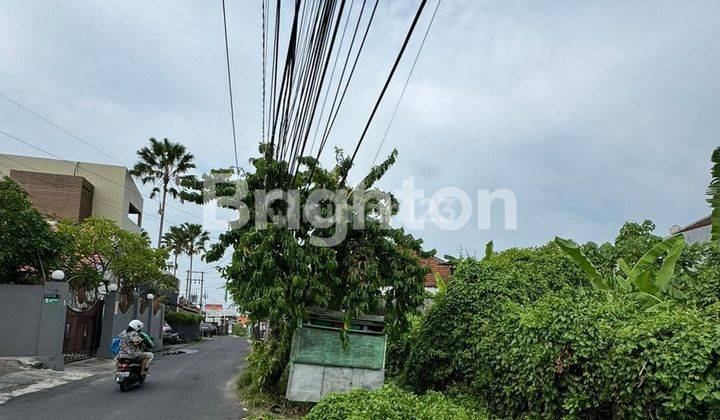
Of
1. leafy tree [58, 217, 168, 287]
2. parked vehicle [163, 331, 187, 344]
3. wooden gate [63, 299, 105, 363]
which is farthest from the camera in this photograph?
parked vehicle [163, 331, 187, 344]

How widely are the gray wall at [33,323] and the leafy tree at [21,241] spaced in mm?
1282

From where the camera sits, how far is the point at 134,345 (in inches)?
501

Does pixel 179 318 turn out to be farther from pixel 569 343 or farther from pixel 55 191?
pixel 569 343

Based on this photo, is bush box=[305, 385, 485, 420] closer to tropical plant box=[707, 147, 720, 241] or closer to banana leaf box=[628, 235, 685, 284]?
banana leaf box=[628, 235, 685, 284]

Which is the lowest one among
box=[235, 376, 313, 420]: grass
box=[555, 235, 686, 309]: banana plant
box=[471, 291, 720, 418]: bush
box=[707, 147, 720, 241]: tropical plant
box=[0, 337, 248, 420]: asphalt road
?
box=[0, 337, 248, 420]: asphalt road

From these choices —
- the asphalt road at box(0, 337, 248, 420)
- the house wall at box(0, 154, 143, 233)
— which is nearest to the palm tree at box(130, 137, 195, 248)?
the house wall at box(0, 154, 143, 233)

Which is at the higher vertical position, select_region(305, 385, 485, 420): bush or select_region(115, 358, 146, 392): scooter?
select_region(305, 385, 485, 420): bush

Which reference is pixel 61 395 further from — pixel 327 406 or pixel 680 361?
pixel 680 361

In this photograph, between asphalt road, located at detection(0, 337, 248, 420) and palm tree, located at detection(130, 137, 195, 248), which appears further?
palm tree, located at detection(130, 137, 195, 248)

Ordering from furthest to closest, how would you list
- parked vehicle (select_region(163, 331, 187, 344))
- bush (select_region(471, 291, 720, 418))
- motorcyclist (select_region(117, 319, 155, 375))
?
parked vehicle (select_region(163, 331, 187, 344)) < motorcyclist (select_region(117, 319, 155, 375)) < bush (select_region(471, 291, 720, 418))

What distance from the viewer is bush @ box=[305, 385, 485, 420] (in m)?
6.95

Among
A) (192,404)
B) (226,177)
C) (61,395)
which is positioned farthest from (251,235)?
(61,395)

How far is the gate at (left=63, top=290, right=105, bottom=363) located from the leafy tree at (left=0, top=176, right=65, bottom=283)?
167cm

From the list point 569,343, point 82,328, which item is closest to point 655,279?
point 569,343
